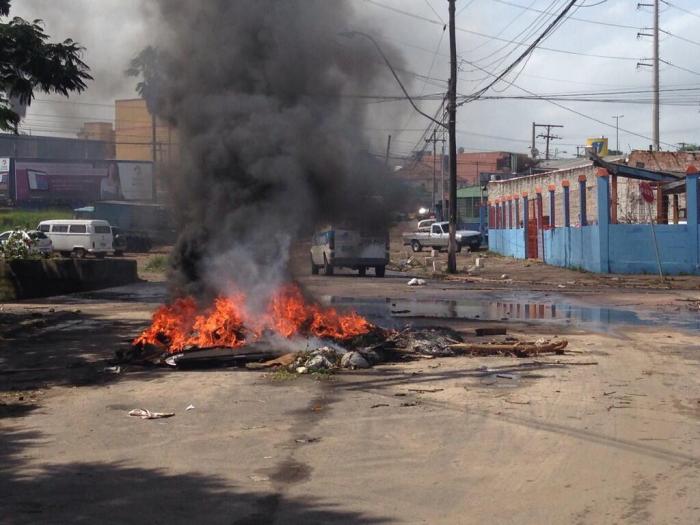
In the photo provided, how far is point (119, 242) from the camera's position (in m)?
47.1

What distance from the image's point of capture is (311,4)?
13.3 m

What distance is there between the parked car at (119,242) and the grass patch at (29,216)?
682 centimetres

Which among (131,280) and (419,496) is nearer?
(419,496)

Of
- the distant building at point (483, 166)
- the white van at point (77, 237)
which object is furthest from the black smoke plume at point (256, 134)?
the distant building at point (483, 166)

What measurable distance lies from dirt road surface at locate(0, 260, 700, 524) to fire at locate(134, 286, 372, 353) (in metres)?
0.93

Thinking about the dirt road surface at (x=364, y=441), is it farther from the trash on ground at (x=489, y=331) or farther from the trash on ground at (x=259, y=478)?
the trash on ground at (x=489, y=331)


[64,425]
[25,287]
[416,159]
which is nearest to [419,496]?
[64,425]

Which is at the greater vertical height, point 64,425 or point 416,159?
Result: point 416,159

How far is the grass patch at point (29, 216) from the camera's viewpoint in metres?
53.3

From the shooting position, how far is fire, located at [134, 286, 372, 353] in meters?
11.2

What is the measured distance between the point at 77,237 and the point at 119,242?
5147 millimetres

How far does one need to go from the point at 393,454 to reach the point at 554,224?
109 feet

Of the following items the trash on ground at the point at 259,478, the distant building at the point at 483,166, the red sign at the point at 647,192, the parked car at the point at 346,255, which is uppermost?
the distant building at the point at 483,166

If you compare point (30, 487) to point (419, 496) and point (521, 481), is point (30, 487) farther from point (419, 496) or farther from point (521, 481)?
point (521, 481)
